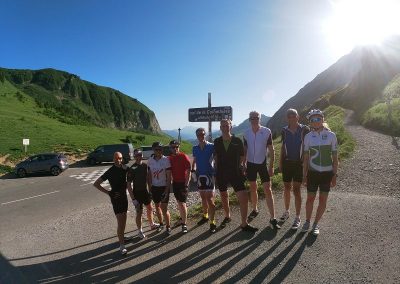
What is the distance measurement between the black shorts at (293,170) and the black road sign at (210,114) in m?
6.01

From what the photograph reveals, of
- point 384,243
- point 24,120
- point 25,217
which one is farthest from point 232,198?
point 24,120

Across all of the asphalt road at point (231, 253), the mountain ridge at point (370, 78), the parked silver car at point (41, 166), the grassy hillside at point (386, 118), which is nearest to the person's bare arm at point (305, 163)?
the asphalt road at point (231, 253)

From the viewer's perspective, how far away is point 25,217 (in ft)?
39.7

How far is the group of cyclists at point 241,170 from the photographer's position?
6207mm

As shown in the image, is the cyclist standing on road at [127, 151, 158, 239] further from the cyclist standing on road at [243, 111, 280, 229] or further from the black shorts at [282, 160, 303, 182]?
the black shorts at [282, 160, 303, 182]

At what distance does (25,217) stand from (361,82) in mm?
28062

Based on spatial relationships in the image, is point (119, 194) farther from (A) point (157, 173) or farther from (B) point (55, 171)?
(B) point (55, 171)

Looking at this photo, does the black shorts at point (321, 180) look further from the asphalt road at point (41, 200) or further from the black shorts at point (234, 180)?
the asphalt road at point (41, 200)

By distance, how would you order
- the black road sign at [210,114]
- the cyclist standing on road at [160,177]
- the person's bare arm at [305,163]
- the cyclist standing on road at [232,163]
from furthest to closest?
the black road sign at [210,114] < the cyclist standing on road at [160,177] < the cyclist standing on road at [232,163] < the person's bare arm at [305,163]

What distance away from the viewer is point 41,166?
88.0ft

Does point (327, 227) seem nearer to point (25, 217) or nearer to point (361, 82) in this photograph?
point (25, 217)

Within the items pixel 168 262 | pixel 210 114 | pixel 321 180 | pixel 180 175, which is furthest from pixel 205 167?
pixel 210 114

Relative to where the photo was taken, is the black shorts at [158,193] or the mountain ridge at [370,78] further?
the mountain ridge at [370,78]

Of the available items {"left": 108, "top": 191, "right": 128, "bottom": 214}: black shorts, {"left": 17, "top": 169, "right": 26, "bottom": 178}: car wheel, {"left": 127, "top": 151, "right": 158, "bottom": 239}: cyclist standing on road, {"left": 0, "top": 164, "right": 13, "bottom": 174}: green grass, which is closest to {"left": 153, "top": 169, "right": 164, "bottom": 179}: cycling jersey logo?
{"left": 127, "top": 151, "right": 158, "bottom": 239}: cyclist standing on road
